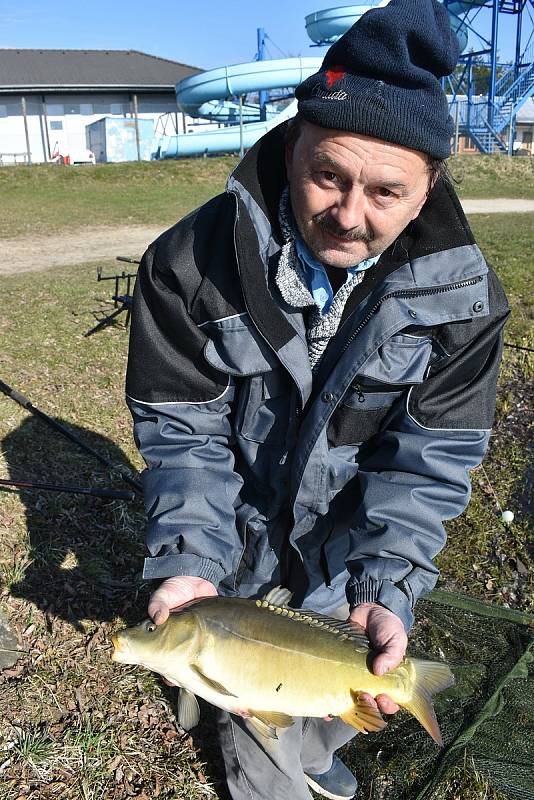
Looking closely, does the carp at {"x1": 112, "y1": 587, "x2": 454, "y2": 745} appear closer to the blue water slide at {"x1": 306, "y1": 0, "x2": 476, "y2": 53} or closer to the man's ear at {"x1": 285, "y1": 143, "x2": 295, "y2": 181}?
the man's ear at {"x1": 285, "y1": 143, "x2": 295, "y2": 181}

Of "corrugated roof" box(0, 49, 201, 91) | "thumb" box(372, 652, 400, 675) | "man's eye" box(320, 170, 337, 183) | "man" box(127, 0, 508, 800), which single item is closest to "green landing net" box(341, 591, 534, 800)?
"man" box(127, 0, 508, 800)

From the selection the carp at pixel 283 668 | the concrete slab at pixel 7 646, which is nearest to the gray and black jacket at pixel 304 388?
the carp at pixel 283 668

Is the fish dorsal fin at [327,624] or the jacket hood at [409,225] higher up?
the jacket hood at [409,225]

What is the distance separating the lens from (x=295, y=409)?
2621 mm

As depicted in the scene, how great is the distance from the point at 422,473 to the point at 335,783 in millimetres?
1491

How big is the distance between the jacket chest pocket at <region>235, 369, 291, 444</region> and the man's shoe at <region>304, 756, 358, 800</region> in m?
1.52

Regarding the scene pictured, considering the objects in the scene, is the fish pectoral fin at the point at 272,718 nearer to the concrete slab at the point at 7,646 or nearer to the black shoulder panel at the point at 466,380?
the black shoulder panel at the point at 466,380

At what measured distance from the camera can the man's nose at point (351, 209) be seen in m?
2.25

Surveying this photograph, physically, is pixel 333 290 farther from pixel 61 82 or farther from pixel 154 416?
pixel 61 82

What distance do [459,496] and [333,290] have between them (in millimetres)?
878

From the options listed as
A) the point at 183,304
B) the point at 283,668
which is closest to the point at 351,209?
the point at 183,304

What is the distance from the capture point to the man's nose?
2252 mm

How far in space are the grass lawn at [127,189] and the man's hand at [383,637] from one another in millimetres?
14731

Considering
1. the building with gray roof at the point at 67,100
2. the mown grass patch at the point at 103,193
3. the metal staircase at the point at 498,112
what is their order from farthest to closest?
the building with gray roof at the point at 67,100
the metal staircase at the point at 498,112
the mown grass patch at the point at 103,193
